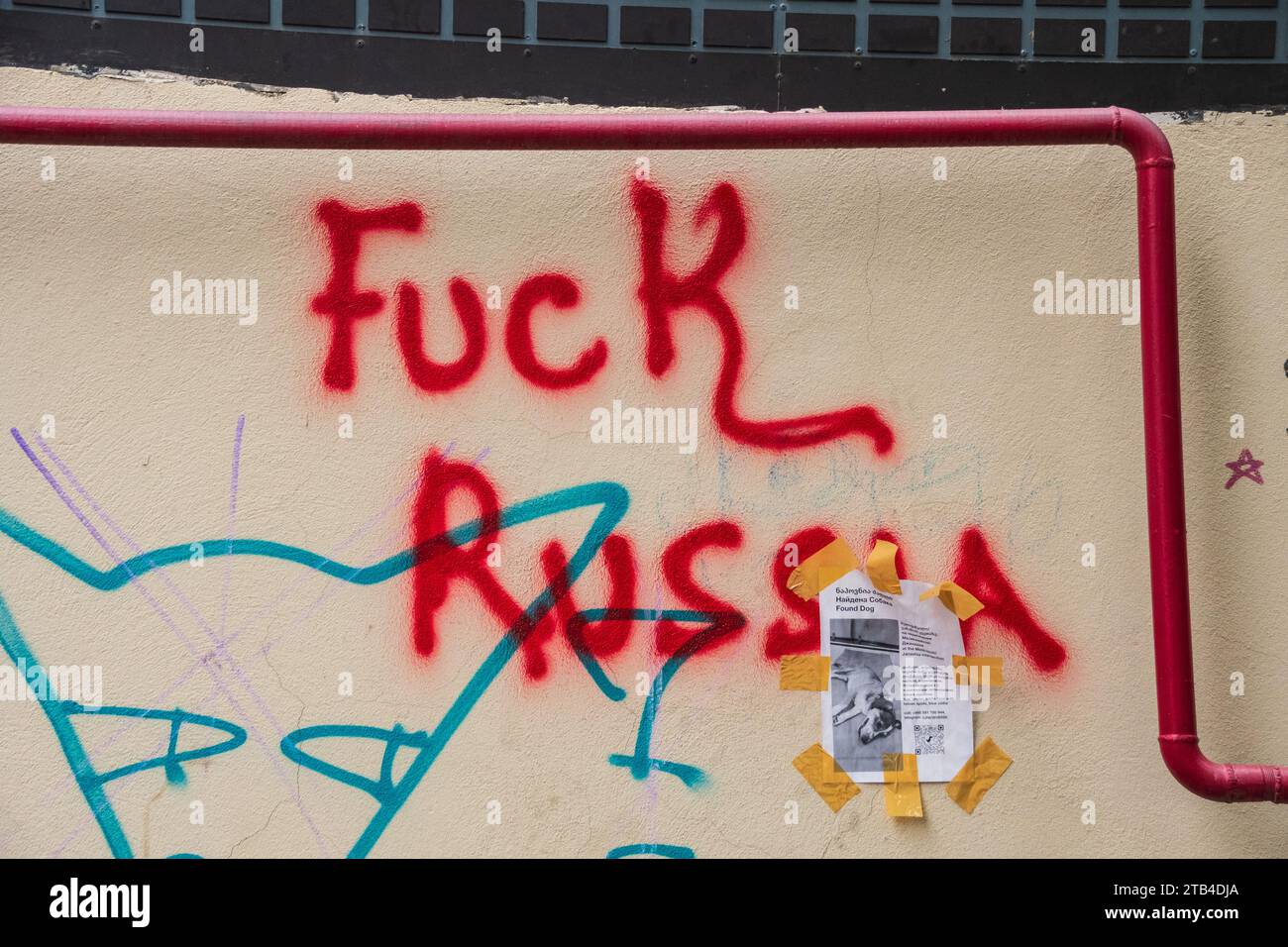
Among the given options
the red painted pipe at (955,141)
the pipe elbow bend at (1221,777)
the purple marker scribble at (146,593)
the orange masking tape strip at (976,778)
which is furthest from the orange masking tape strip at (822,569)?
the purple marker scribble at (146,593)

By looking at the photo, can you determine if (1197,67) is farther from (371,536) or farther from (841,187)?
(371,536)

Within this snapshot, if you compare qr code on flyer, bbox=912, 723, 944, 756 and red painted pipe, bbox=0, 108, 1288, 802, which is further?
qr code on flyer, bbox=912, 723, 944, 756

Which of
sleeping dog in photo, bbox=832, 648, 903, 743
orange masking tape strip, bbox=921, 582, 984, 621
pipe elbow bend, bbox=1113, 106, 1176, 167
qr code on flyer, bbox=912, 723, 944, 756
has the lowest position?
qr code on flyer, bbox=912, 723, 944, 756

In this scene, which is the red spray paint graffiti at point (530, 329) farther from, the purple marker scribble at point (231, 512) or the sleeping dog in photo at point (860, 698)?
the sleeping dog in photo at point (860, 698)

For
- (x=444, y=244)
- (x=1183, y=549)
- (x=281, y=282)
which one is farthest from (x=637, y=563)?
(x=1183, y=549)

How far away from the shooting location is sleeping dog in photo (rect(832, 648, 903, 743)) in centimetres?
261

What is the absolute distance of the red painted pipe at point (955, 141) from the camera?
2449 millimetres

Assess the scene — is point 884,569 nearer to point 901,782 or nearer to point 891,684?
point 891,684

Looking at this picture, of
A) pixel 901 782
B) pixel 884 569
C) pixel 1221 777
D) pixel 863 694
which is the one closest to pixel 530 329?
pixel 884 569

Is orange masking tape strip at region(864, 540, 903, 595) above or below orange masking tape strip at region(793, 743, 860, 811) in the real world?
above

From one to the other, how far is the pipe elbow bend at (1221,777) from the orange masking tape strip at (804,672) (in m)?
0.82

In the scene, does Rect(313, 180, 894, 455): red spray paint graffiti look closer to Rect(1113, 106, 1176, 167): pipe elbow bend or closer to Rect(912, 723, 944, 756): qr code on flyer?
Rect(912, 723, 944, 756): qr code on flyer

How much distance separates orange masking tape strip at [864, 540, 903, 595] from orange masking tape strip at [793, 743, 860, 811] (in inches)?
17.2

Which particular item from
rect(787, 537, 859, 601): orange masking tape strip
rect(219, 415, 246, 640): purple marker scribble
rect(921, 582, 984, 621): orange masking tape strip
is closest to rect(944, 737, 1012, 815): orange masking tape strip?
rect(921, 582, 984, 621): orange masking tape strip
